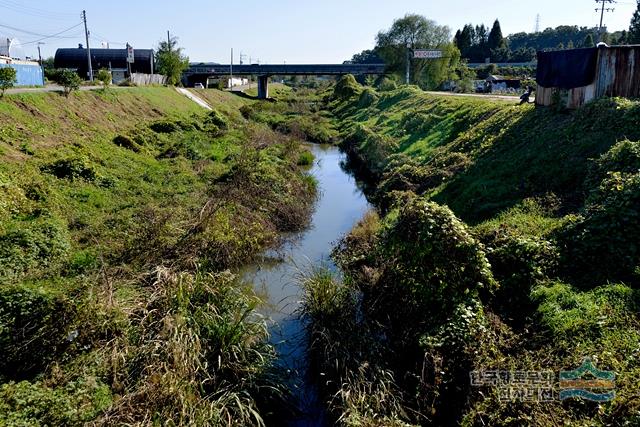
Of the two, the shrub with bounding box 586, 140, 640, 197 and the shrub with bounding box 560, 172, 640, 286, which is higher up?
the shrub with bounding box 586, 140, 640, 197

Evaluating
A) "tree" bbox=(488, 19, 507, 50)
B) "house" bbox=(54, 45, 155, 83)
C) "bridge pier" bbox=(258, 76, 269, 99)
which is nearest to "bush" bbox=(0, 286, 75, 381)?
"house" bbox=(54, 45, 155, 83)

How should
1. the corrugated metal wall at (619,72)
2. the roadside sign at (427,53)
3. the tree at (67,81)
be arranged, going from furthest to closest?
the roadside sign at (427,53)
the tree at (67,81)
the corrugated metal wall at (619,72)

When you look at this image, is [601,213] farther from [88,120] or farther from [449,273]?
[88,120]

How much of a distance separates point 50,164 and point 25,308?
36.3 ft

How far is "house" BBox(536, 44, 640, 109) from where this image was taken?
1576 cm

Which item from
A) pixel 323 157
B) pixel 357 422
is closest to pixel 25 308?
pixel 357 422

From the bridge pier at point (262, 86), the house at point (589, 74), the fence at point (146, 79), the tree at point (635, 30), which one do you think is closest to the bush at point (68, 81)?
the fence at point (146, 79)

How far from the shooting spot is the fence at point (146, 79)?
160 feet

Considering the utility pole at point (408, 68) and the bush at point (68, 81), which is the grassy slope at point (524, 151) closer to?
the bush at point (68, 81)

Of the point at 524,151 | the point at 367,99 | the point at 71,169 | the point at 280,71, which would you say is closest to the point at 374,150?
the point at 524,151

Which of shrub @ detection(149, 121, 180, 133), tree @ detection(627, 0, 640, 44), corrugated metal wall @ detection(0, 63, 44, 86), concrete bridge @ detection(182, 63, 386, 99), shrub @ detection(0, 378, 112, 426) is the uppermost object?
tree @ detection(627, 0, 640, 44)

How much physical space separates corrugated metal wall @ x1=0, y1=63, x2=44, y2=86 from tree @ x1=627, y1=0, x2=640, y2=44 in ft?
231

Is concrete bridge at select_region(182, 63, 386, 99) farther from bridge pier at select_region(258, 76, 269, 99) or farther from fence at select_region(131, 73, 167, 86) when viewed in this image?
fence at select_region(131, 73, 167, 86)

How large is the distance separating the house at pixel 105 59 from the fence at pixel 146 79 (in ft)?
40.4
